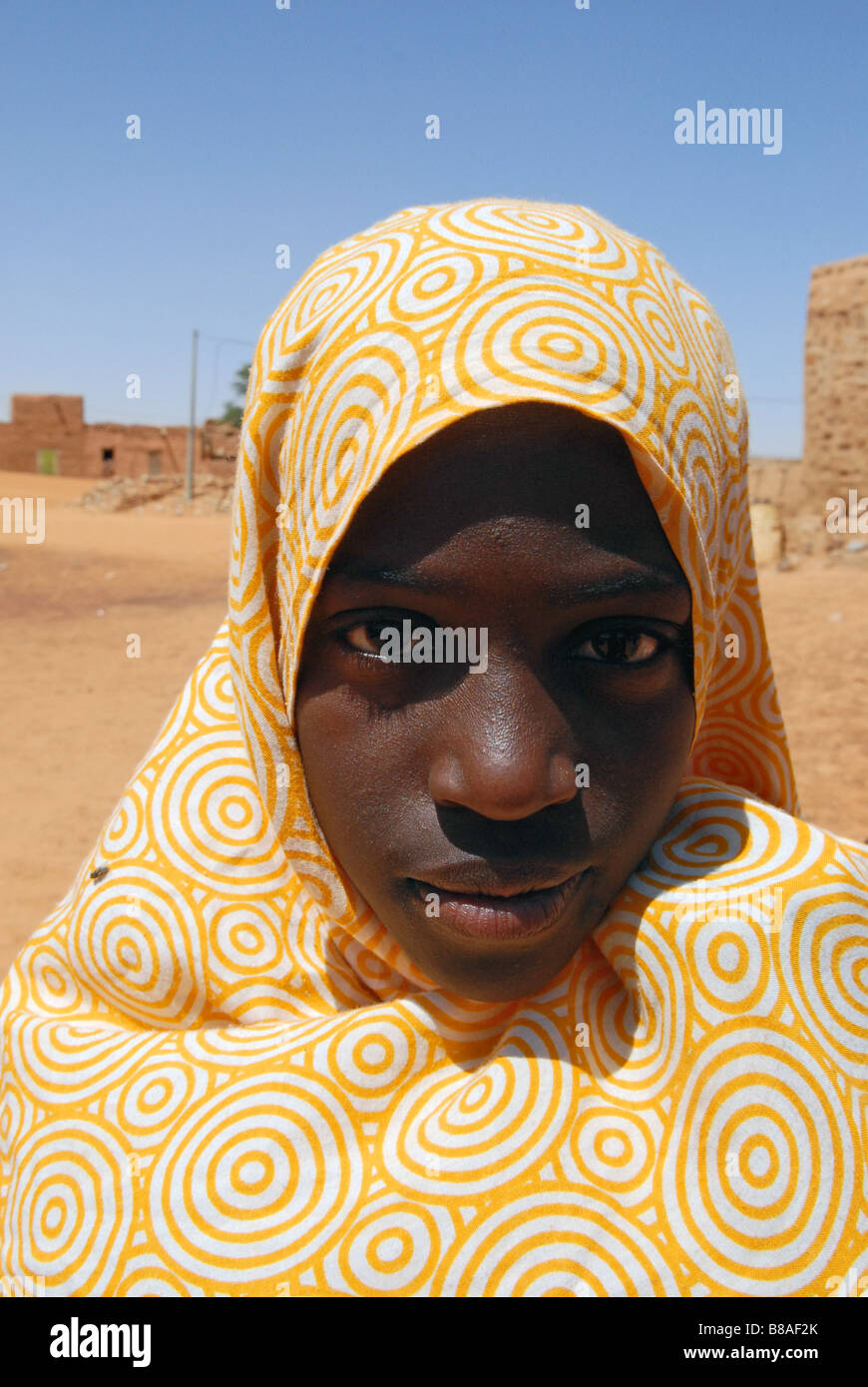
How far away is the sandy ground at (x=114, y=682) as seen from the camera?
4.82m

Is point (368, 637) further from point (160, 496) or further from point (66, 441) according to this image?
point (66, 441)

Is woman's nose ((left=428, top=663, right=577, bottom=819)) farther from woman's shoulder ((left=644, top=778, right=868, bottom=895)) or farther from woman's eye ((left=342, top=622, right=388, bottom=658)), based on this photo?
woman's shoulder ((left=644, top=778, right=868, bottom=895))

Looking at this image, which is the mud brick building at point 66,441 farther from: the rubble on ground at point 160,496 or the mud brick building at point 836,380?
the mud brick building at point 836,380

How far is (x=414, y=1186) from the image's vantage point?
44.0 inches

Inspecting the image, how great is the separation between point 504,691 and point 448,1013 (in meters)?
0.43

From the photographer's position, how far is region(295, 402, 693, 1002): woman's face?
1027 mm

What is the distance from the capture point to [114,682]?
7547 mm

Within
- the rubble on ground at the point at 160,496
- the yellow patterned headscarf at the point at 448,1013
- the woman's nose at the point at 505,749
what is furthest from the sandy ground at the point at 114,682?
the rubble on ground at the point at 160,496

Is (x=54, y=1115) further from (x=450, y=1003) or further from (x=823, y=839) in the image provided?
(x=823, y=839)

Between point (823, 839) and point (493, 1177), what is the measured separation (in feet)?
1.74

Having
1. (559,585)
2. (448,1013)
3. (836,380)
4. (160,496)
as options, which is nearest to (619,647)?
(559,585)

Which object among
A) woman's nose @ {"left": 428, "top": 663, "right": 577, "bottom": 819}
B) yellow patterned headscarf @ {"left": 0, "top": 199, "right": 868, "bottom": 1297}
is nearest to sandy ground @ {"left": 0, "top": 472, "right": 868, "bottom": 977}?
yellow patterned headscarf @ {"left": 0, "top": 199, "right": 868, "bottom": 1297}

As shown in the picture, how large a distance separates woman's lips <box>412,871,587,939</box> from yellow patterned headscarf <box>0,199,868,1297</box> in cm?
12
